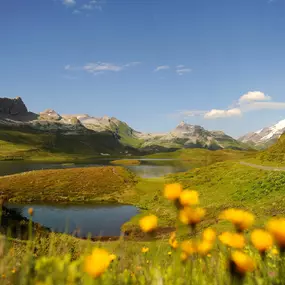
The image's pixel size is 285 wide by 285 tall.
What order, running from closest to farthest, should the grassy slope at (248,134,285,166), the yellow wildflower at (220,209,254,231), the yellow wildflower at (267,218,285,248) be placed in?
the yellow wildflower at (267,218,285,248), the yellow wildflower at (220,209,254,231), the grassy slope at (248,134,285,166)

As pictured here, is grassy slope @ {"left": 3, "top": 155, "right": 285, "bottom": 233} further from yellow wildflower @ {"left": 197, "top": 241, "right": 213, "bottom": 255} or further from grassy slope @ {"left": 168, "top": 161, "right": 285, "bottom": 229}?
yellow wildflower @ {"left": 197, "top": 241, "right": 213, "bottom": 255}

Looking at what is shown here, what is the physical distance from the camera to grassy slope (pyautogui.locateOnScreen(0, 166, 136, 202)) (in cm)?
5844

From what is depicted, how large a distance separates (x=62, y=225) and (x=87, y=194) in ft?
67.8

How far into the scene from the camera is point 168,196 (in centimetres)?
270

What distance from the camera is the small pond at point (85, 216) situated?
39.0 m

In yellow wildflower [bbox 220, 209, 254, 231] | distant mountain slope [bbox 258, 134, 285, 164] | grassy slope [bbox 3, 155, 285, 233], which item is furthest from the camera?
distant mountain slope [bbox 258, 134, 285, 164]

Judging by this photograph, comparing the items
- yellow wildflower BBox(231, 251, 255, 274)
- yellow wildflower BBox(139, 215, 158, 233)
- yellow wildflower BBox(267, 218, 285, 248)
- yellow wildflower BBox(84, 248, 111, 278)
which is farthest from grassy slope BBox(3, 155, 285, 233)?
yellow wildflower BBox(84, 248, 111, 278)

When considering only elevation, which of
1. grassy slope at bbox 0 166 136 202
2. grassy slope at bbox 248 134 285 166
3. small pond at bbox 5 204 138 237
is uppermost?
grassy slope at bbox 248 134 285 166

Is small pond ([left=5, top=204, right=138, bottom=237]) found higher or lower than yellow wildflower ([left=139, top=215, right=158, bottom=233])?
lower

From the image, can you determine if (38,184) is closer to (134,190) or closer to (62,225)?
(134,190)

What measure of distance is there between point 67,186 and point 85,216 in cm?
2228

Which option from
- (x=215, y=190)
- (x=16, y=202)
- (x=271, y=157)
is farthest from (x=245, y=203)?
(x=16, y=202)

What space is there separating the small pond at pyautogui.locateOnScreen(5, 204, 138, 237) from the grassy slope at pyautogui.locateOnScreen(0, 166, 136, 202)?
208 inches

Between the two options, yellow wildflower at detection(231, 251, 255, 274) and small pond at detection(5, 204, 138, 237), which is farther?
small pond at detection(5, 204, 138, 237)
